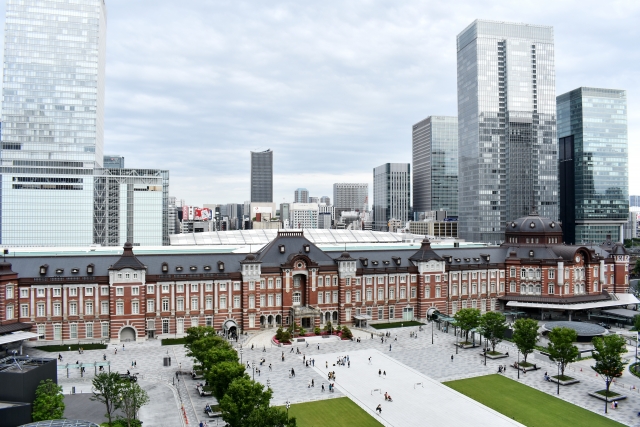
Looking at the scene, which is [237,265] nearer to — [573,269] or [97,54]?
[573,269]

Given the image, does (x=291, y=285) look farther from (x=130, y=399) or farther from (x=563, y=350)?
(x=563, y=350)

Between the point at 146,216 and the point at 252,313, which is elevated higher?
the point at 146,216

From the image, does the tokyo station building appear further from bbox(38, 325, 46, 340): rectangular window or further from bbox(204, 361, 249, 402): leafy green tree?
bbox(204, 361, 249, 402): leafy green tree

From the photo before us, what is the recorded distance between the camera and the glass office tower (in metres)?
160

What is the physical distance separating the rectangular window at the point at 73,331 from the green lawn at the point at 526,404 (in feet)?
212

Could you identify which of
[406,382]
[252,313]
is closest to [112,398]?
[406,382]

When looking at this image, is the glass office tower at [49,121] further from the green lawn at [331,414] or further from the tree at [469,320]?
the green lawn at [331,414]

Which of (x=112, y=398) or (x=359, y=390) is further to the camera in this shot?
(x=359, y=390)

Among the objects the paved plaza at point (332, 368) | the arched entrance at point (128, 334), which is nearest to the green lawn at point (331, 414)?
the paved plaza at point (332, 368)

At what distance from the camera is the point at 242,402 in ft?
154

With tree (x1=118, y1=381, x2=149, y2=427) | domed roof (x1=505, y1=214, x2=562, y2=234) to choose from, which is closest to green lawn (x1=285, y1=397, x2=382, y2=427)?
tree (x1=118, y1=381, x2=149, y2=427)

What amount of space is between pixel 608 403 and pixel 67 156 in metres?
166

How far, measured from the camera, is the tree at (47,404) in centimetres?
4728

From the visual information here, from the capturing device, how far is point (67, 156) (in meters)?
166
